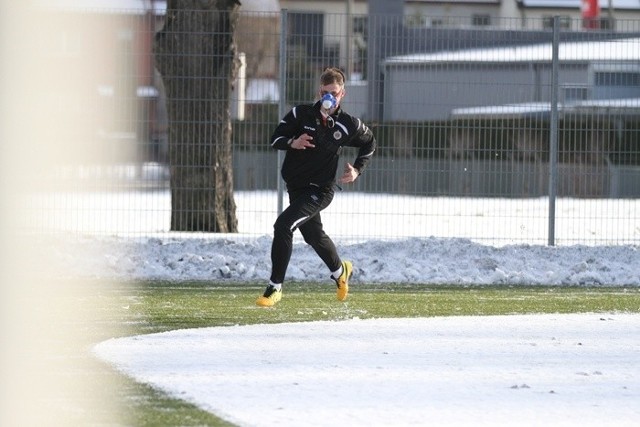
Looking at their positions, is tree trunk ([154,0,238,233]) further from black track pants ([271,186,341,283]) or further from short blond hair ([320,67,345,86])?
short blond hair ([320,67,345,86])

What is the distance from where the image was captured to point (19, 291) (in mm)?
14523

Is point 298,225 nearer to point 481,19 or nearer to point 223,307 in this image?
point 223,307

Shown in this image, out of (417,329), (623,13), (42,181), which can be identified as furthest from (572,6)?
(417,329)

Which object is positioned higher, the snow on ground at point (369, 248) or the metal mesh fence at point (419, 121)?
the metal mesh fence at point (419, 121)

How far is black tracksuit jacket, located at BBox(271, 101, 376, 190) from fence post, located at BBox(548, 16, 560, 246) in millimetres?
6026

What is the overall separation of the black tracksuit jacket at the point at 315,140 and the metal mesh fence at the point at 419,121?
15.9ft

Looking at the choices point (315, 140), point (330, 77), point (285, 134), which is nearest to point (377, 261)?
point (315, 140)

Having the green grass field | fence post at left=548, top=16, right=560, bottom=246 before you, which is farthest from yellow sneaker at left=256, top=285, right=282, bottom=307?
fence post at left=548, top=16, right=560, bottom=246

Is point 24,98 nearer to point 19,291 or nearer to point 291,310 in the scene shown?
point 19,291

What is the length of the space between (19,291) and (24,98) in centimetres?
533

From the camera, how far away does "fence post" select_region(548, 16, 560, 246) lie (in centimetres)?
1770

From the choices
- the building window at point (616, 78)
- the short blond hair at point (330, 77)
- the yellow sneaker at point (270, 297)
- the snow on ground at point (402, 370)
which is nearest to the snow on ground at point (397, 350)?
the snow on ground at point (402, 370)

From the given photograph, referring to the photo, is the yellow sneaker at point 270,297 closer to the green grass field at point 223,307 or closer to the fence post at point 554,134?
the green grass field at point 223,307

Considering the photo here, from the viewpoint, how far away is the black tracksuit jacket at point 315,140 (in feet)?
38.9
